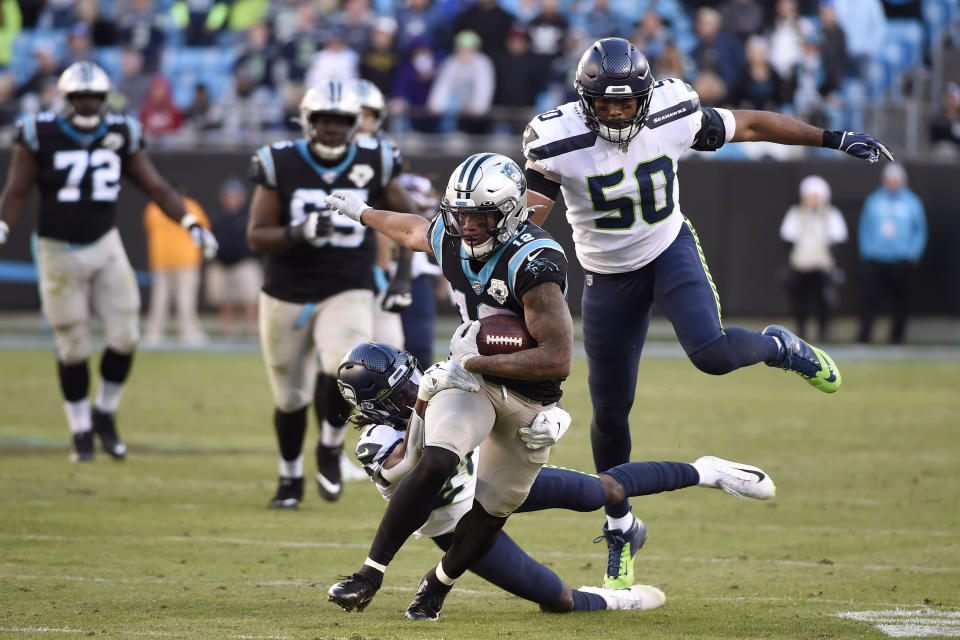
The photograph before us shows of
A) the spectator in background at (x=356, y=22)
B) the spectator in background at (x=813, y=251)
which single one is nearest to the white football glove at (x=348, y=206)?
the spectator in background at (x=813, y=251)

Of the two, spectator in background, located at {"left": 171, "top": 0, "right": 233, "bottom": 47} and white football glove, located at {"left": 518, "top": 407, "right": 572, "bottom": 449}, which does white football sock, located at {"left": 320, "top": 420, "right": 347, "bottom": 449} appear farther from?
spectator in background, located at {"left": 171, "top": 0, "right": 233, "bottom": 47}

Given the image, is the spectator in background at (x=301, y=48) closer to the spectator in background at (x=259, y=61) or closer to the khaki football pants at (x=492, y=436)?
the spectator in background at (x=259, y=61)

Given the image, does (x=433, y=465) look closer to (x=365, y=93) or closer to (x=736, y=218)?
(x=365, y=93)

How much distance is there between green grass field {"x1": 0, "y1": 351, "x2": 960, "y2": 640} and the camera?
184 inches

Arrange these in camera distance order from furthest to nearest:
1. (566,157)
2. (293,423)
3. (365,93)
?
(365,93) < (293,423) < (566,157)

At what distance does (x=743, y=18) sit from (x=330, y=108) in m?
10.5

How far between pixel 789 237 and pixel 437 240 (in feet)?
36.8

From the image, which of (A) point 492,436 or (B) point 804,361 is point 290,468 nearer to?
(A) point 492,436

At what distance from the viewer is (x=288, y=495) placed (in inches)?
277

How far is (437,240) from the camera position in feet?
15.3

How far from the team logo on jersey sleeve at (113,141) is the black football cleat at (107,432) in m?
1.60

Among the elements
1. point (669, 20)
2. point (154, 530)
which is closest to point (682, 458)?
point (154, 530)

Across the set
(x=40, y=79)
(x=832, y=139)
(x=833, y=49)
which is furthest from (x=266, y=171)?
Result: (x=40, y=79)

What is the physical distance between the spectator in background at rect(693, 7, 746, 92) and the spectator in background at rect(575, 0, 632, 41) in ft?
2.97
